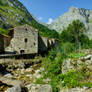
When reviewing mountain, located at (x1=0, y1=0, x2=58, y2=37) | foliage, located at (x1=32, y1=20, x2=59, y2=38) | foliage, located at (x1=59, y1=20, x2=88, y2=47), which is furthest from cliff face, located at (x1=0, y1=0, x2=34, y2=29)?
foliage, located at (x1=59, y1=20, x2=88, y2=47)

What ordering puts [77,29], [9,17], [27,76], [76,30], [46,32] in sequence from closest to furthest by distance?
[27,76], [77,29], [76,30], [9,17], [46,32]

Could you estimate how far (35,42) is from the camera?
3186 centimetres

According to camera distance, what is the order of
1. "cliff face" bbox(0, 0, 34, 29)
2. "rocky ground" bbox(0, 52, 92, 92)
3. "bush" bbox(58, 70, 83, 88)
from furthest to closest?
"cliff face" bbox(0, 0, 34, 29), "bush" bbox(58, 70, 83, 88), "rocky ground" bbox(0, 52, 92, 92)

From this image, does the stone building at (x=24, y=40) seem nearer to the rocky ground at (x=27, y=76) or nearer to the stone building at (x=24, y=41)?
the stone building at (x=24, y=41)

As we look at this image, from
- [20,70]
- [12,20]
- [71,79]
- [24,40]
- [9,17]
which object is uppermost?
[9,17]

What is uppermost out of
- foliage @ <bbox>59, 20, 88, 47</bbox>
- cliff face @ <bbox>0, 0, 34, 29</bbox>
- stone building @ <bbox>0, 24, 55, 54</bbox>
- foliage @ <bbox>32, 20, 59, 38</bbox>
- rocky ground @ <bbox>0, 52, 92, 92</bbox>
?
cliff face @ <bbox>0, 0, 34, 29</bbox>

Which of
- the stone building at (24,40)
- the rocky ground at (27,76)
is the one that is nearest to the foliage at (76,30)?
the stone building at (24,40)

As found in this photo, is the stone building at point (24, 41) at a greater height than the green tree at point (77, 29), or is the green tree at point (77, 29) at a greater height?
the green tree at point (77, 29)

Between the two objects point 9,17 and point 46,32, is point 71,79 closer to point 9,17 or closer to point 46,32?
point 9,17

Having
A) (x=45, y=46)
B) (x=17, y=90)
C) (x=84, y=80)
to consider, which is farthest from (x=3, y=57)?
(x=45, y=46)

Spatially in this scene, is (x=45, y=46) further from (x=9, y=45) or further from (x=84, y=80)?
(x=84, y=80)

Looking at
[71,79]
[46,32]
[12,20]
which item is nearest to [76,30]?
[71,79]

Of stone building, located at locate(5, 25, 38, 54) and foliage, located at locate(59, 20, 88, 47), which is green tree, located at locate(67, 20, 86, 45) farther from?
stone building, located at locate(5, 25, 38, 54)

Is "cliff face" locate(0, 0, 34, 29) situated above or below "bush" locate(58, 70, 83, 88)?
above
